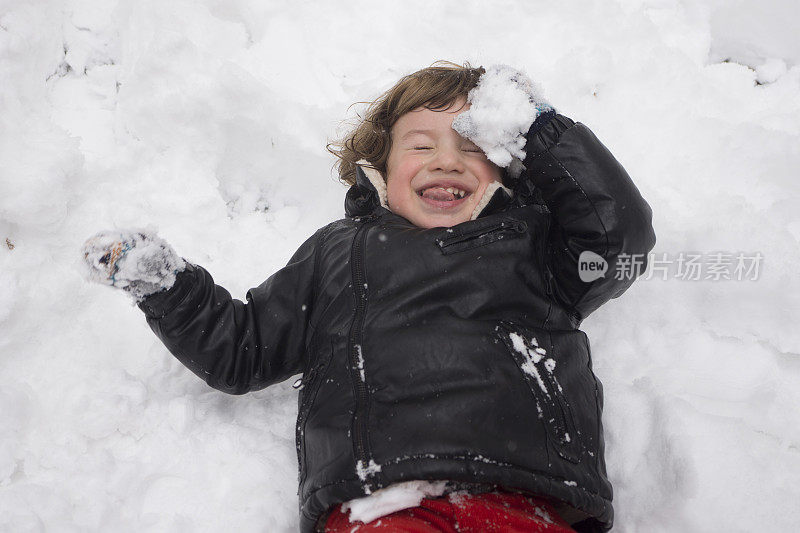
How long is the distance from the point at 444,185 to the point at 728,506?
3.98ft

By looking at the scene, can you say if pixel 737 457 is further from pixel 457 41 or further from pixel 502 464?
pixel 457 41

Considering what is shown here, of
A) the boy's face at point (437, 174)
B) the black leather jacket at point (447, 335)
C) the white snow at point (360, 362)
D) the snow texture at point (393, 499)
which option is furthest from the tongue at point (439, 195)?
the snow texture at point (393, 499)

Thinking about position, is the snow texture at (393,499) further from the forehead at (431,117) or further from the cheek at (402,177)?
the forehead at (431,117)

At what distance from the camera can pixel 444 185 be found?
177 centimetres

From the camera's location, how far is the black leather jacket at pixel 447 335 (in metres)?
1.37

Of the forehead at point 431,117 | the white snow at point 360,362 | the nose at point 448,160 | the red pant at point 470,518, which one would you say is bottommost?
the red pant at point 470,518

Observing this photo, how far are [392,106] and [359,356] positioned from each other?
3.46ft

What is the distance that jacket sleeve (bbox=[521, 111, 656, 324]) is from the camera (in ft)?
5.28

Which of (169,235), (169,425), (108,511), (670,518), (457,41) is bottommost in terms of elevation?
(670,518)

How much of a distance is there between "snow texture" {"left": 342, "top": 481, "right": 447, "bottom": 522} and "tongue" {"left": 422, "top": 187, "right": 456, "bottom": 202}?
0.86 m

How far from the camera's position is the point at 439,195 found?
1780 mm

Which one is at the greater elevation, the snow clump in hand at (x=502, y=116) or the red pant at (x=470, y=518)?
the snow clump in hand at (x=502, y=116)

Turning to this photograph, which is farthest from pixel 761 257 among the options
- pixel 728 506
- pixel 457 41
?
pixel 457 41
